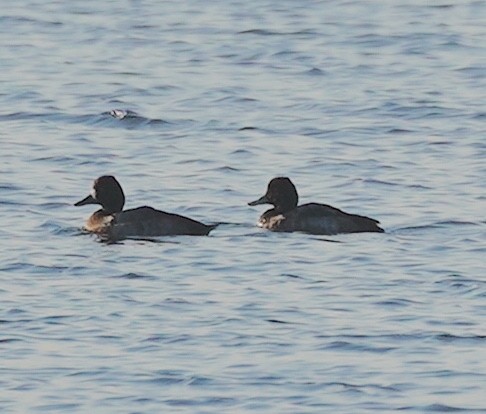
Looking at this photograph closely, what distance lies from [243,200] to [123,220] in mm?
1510

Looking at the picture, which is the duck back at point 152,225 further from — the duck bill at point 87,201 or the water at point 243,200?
the duck bill at point 87,201

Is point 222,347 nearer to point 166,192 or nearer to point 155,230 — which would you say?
point 155,230

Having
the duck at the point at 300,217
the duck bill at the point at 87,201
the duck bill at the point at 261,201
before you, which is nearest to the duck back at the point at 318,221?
the duck at the point at 300,217

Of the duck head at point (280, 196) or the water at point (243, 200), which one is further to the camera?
the duck head at point (280, 196)

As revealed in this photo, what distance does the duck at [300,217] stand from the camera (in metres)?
16.9

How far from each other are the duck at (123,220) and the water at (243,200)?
13 cm

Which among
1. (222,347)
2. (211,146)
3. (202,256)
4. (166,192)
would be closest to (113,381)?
(222,347)

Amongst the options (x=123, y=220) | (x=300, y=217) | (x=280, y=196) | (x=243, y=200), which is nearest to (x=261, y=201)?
(x=280, y=196)

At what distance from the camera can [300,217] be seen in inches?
682

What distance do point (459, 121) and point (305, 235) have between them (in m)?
5.94

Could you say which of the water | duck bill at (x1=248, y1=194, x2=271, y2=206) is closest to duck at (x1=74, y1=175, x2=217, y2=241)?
the water

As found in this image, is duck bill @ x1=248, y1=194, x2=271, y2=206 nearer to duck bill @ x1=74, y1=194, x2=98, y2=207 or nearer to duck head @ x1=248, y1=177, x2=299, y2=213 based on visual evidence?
duck head @ x1=248, y1=177, x2=299, y2=213

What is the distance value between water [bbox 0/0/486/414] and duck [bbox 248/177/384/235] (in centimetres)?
12

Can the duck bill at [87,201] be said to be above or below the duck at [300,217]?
above
